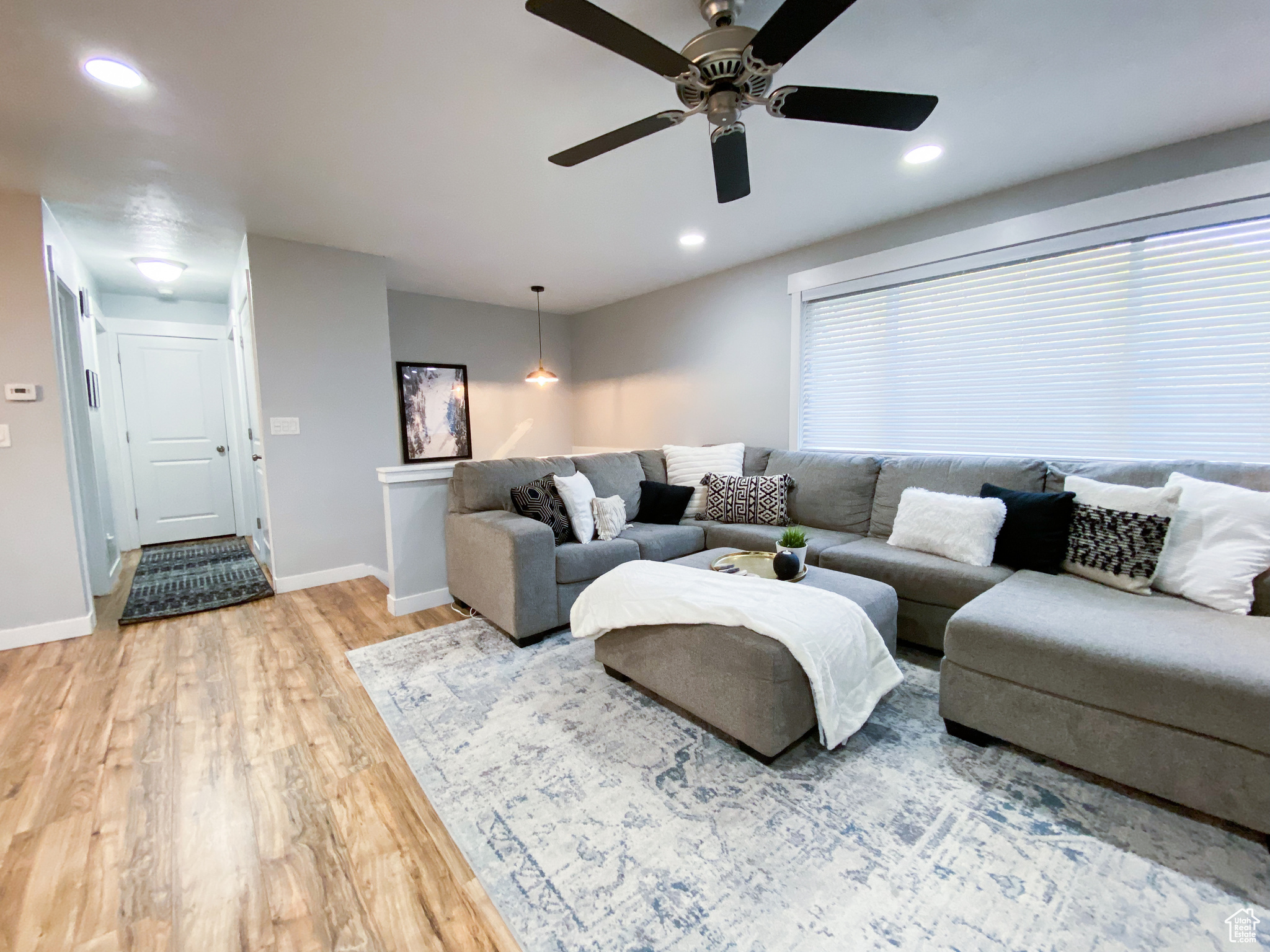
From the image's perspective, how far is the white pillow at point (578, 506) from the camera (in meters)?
3.03

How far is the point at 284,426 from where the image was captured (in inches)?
140

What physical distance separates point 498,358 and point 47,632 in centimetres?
402

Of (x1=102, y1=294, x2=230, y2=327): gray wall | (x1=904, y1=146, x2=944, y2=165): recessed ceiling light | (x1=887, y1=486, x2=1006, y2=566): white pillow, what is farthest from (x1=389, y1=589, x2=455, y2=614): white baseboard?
(x1=102, y1=294, x2=230, y2=327): gray wall

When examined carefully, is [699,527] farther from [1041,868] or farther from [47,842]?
[47,842]

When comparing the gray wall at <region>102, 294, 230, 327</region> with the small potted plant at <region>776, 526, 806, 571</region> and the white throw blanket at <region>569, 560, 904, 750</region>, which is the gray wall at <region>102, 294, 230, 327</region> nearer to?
the white throw blanket at <region>569, 560, 904, 750</region>

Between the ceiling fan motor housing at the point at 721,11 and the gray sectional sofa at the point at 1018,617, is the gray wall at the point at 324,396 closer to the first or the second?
the gray sectional sofa at the point at 1018,617

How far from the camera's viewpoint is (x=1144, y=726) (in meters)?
1.49

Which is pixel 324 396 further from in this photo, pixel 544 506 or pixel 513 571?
pixel 513 571

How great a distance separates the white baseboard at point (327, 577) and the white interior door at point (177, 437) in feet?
8.60

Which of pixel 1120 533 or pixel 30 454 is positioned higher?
pixel 30 454

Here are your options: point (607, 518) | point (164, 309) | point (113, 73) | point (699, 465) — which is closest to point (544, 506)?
point (607, 518)

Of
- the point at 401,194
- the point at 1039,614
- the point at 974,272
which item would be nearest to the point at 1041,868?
the point at 1039,614

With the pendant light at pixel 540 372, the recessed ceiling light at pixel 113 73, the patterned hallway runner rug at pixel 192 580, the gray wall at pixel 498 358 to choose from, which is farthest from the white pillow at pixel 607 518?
the gray wall at pixel 498 358

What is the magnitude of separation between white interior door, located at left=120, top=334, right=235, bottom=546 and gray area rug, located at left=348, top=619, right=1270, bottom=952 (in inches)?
193
